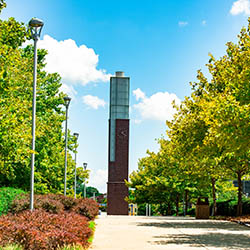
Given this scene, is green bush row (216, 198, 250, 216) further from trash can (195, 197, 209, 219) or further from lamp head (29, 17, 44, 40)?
lamp head (29, 17, 44, 40)

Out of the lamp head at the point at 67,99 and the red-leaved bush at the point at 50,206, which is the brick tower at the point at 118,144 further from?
the red-leaved bush at the point at 50,206

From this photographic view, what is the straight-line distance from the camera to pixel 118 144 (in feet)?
155

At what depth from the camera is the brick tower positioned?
46.6m

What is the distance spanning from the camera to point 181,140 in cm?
2372

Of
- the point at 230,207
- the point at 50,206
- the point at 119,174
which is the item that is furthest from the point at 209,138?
the point at 119,174

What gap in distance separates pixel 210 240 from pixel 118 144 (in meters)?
32.2

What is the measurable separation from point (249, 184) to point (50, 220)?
390 ft

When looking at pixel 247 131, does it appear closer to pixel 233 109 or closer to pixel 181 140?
pixel 233 109

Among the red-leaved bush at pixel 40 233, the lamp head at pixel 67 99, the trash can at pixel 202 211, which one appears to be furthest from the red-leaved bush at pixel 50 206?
the trash can at pixel 202 211

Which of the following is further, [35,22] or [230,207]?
[230,207]

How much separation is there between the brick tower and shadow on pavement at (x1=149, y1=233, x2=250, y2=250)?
1160 inches

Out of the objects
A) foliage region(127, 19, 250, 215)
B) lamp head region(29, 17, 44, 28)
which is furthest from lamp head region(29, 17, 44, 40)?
foliage region(127, 19, 250, 215)

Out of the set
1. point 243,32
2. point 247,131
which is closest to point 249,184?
point 243,32

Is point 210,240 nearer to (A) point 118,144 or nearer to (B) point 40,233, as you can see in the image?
(B) point 40,233
